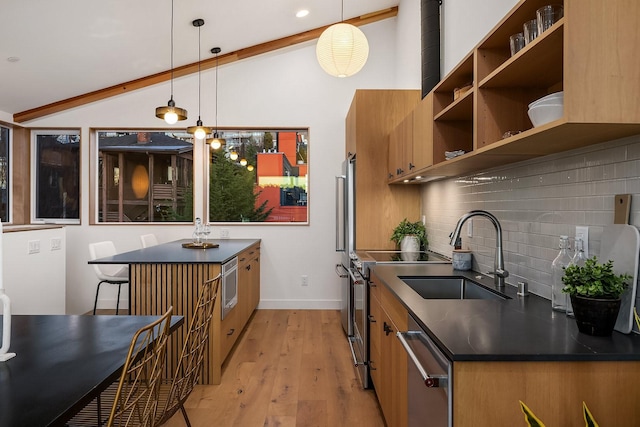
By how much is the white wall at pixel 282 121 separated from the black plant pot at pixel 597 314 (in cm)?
395

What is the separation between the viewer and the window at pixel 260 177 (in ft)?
17.4

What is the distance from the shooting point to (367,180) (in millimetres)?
3771

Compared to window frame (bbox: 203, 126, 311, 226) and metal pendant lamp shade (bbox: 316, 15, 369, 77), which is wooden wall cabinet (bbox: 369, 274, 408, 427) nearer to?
metal pendant lamp shade (bbox: 316, 15, 369, 77)

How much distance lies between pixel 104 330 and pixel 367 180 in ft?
8.69

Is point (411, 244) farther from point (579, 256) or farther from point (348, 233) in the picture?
point (579, 256)

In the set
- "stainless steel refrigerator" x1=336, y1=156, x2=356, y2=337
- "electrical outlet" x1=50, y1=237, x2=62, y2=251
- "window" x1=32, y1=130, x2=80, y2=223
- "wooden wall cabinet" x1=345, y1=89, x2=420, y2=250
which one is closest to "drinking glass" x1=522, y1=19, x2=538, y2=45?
"wooden wall cabinet" x1=345, y1=89, x2=420, y2=250

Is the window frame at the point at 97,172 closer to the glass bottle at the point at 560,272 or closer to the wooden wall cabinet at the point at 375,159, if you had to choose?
the wooden wall cabinet at the point at 375,159

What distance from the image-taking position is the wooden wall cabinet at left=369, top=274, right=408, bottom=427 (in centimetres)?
184

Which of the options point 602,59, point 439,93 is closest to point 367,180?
point 439,93

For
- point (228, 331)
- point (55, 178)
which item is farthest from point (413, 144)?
point (55, 178)

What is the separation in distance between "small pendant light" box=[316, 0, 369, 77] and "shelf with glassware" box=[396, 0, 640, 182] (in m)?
1.23

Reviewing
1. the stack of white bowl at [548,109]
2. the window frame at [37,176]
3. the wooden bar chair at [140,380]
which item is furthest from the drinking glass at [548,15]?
the window frame at [37,176]

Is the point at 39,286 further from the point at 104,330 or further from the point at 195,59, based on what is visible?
the point at 104,330

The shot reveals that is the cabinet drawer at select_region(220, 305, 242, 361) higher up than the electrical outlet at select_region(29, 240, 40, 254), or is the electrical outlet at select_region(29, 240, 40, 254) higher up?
the electrical outlet at select_region(29, 240, 40, 254)
